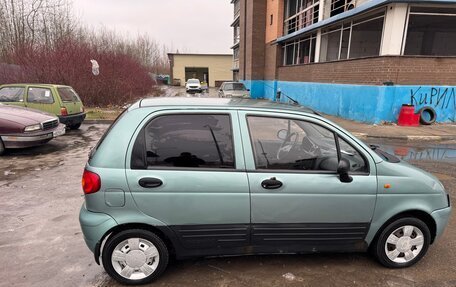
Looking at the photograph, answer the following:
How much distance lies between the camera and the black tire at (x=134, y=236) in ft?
8.99

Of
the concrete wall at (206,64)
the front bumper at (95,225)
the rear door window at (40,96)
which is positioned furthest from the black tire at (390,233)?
the concrete wall at (206,64)

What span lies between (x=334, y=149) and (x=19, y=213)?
4.15 m

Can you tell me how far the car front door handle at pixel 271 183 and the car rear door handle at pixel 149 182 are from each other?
2.91 ft

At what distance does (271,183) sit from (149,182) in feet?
3.43

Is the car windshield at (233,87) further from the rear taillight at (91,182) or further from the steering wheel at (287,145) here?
the rear taillight at (91,182)

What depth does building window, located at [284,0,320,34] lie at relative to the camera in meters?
20.0

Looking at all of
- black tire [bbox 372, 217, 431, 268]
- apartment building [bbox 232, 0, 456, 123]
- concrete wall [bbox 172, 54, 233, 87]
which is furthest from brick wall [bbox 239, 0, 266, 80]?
concrete wall [bbox 172, 54, 233, 87]

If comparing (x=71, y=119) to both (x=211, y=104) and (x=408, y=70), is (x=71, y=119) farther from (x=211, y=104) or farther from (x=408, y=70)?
(x=408, y=70)

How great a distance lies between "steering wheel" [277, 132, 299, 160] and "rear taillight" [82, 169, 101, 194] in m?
1.60

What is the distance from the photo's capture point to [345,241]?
3.01m

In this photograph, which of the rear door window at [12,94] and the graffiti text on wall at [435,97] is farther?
the graffiti text on wall at [435,97]

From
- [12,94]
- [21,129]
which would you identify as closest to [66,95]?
[12,94]

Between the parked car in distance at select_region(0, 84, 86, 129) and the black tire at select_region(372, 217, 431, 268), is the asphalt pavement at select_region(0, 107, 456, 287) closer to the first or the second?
the black tire at select_region(372, 217, 431, 268)

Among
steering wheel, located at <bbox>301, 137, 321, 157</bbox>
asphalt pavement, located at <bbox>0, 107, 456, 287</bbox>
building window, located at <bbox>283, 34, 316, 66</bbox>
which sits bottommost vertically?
asphalt pavement, located at <bbox>0, 107, 456, 287</bbox>
